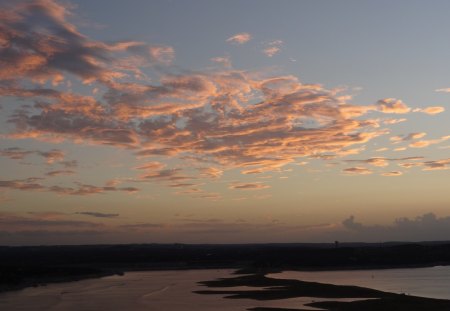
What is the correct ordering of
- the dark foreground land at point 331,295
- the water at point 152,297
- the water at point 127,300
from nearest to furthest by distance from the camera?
the dark foreground land at point 331,295, the water at point 127,300, the water at point 152,297

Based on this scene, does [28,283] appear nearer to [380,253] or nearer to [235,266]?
[235,266]

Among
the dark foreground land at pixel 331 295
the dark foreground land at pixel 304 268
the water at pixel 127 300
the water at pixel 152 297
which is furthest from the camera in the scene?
the water at pixel 152 297

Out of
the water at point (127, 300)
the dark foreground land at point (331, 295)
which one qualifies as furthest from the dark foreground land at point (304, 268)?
the water at point (127, 300)

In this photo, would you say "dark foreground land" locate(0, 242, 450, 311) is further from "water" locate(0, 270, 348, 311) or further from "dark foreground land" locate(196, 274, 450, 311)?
"water" locate(0, 270, 348, 311)

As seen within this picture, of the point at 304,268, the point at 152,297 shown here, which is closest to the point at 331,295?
the point at 152,297

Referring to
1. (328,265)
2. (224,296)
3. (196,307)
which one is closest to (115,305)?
(196,307)

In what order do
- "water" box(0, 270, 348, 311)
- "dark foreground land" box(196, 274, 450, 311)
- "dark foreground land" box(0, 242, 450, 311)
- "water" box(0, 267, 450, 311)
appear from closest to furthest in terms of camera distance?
"dark foreground land" box(196, 274, 450, 311) < "dark foreground land" box(0, 242, 450, 311) < "water" box(0, 270, 348, 311) < "water" box(0, 267, 450, 311)

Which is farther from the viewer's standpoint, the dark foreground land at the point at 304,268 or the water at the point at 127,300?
the water at the point at 127,300

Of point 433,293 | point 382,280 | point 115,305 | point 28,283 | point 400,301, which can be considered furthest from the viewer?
point 28,283

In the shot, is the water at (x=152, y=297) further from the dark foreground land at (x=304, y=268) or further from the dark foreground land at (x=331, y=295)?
the dark foreground land at (x=304, y=268)

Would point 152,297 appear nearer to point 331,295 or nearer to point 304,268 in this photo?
point 331,295

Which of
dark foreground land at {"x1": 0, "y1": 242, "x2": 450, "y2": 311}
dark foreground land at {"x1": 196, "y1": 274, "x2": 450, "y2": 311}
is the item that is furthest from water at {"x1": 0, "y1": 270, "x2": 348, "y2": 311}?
dark foreground land at {"x1": 0, "y1": 242, "x2": 450, "y2": 311}
